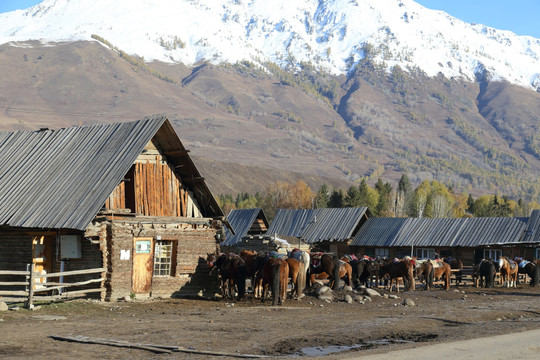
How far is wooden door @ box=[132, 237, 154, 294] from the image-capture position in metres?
29.3

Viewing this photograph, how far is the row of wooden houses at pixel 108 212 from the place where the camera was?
27844mm

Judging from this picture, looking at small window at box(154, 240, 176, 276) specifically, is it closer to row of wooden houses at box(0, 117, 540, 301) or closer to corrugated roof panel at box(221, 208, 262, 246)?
row of wooden houses at box(0, 117, 540, 301)

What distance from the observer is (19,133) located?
34406 mm

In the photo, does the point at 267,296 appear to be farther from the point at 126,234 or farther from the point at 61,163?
the point at 61,163

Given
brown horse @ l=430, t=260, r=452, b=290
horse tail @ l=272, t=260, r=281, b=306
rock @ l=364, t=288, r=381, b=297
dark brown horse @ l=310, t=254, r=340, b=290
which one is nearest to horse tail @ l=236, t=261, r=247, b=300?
horse tail @ l=272, t=260, r=281, b=306

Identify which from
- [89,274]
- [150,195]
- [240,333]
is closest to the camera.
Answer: [240,333]

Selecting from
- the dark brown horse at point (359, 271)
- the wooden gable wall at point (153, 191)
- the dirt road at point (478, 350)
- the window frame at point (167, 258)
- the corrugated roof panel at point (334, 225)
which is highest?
the wooden gable wall at point (153, 191)

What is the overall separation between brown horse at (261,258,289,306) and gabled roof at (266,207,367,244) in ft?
112

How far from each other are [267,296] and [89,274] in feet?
24.2

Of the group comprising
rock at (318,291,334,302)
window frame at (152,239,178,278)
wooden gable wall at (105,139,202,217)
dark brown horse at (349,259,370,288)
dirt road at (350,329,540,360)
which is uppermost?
wooden gable wall at (105,139,202,217)

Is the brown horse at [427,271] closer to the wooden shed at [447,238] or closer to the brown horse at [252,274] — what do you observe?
the brown horse at [252,274]

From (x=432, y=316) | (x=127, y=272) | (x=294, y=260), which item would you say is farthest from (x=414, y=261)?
(x=127, y=272)

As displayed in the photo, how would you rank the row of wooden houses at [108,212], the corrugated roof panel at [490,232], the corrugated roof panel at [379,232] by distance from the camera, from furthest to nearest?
the corrugated roof panel at [379,232], the corrugated roof panel at [490,232], the row of wooden houses at [108,212]

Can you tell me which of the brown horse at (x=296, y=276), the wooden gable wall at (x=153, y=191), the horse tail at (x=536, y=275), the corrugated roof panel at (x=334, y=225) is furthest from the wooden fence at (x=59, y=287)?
the corrugated roof panel at (x=334, y=225)
